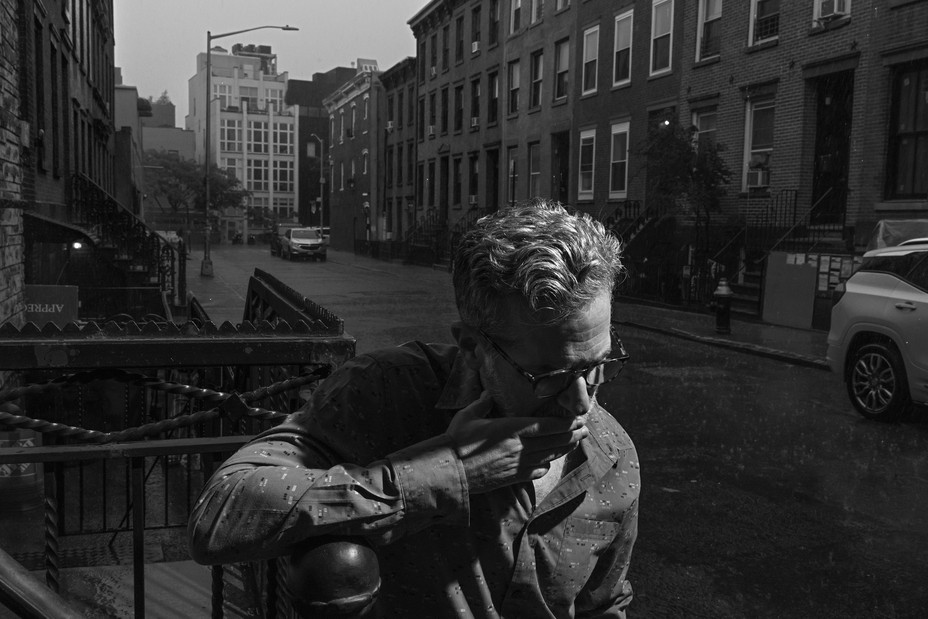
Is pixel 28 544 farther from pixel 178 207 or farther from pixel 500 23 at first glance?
pixel 178 207

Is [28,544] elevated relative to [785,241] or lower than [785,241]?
lower

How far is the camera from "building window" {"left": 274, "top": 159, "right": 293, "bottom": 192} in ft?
400

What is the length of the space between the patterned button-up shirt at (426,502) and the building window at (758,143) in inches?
778

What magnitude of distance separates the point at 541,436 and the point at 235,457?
574 millimetres

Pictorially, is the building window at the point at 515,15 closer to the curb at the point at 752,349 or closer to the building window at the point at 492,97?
the building window at the point at 492,97

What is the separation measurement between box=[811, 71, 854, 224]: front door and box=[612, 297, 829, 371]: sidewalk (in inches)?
125

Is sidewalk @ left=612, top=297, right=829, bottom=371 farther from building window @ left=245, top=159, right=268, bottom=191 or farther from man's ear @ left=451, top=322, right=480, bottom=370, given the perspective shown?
building window @ left=245, top=159, right=268, bottom=191

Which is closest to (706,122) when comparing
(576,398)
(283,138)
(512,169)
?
(512,169)

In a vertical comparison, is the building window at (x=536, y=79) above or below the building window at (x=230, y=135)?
below

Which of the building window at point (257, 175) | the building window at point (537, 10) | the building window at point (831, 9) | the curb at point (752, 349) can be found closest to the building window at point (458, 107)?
the building window at point (537, 10)

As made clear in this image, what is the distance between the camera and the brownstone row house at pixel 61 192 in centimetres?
719

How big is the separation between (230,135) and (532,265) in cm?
12832

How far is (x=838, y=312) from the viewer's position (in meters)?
9.35

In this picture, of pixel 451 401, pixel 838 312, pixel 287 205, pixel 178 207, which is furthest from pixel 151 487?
pixel 287 205
